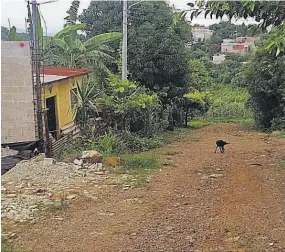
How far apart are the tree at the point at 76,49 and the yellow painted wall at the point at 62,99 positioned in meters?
2.02

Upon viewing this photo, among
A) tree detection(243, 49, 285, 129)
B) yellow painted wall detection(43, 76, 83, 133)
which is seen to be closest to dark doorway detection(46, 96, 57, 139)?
yellow painted wall detection(43, 76, 83, 133)

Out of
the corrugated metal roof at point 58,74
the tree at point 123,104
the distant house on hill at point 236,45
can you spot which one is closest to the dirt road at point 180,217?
the tree at point 123,104

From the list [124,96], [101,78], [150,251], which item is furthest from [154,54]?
[150,251]

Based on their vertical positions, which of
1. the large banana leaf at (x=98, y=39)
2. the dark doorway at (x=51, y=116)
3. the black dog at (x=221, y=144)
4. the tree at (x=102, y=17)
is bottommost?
the black dog at (x=221, y=144)

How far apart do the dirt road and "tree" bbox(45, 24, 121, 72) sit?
6.77 meters

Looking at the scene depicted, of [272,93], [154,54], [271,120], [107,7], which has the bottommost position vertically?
[271,120]

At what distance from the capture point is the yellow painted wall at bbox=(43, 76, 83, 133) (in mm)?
10109

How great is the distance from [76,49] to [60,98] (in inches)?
131

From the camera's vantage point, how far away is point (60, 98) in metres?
10.4

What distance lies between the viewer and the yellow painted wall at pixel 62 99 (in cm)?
1011

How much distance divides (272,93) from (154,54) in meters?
4.90

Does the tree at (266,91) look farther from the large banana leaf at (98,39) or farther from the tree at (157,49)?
the large banana leaf at (98,39)

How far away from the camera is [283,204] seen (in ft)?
17.5

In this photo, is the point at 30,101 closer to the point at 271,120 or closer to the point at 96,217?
the point at 96,217
